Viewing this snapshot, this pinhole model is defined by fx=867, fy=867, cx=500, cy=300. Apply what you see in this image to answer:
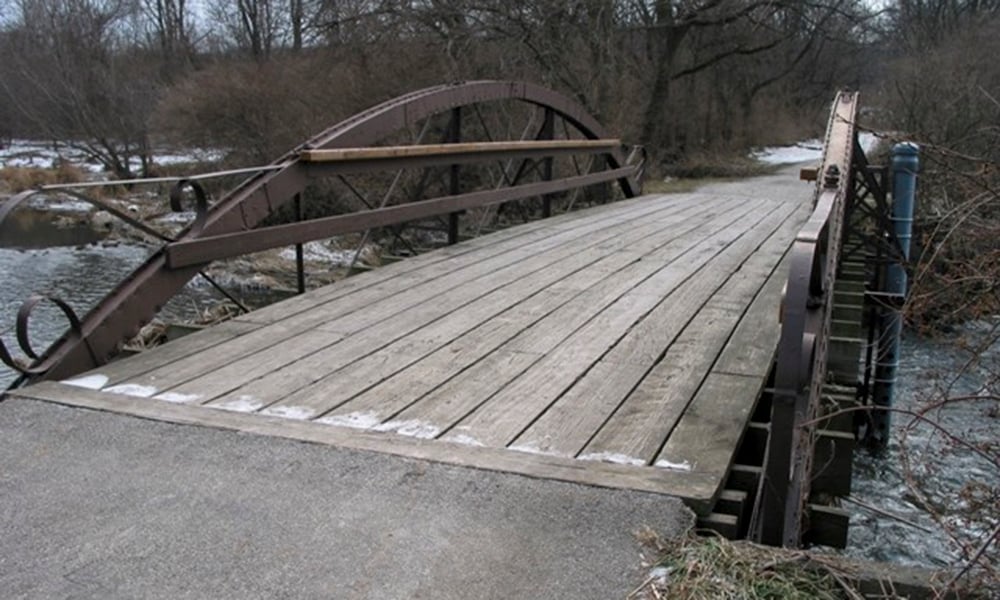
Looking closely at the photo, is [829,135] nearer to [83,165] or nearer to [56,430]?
[56,430]

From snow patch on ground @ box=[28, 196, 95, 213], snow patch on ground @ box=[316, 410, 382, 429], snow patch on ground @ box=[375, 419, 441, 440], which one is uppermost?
snow patch on ground @ box=[316, 410, 382, 429]

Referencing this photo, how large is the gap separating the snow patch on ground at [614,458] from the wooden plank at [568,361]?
28 centimetres

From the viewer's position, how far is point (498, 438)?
2727 mm

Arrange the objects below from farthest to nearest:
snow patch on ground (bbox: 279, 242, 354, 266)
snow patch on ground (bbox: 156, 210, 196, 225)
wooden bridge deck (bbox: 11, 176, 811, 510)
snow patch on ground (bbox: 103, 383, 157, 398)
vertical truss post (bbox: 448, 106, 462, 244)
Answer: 1. snow patch on ground (bbox: 156, 210, 196, 225)
2. snow patch on ground (bbox: 279, 242, 354, 266)
3. vertical truss post (bbox: 448, 106, 462, 244)
4. snow patch on ground (bbox: 103, 383, 157, 398)
5. wooden bridge deck (bbox: 11, 176, 811, 510)

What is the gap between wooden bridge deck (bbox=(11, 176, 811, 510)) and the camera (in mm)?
2670

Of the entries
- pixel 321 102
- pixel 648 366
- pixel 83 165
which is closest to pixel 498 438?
pixel 648 366

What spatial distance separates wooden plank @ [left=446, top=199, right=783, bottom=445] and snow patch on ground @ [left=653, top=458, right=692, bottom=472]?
0.48m

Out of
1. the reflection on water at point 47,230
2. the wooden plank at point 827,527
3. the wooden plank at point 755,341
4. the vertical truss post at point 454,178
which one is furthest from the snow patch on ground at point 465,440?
the reflection on water at point 47,230

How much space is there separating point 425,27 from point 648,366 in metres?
13.3

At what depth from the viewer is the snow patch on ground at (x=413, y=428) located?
2760mm

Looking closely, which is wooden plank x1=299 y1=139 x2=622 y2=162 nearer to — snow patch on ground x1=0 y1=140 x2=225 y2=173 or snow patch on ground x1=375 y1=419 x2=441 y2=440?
snow patch on ground x1=375 y1=419 x2=441 y2=440

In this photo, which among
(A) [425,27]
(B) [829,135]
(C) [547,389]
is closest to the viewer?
(C) [547,389]

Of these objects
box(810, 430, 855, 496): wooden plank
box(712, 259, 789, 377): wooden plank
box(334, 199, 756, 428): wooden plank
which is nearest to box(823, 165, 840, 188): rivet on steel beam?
box(712, 259, 789, 377): wooden plank

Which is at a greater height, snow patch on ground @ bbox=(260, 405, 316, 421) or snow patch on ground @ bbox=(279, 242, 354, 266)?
snow patch on ground @ bbox=(260, 405, 316, 421)
